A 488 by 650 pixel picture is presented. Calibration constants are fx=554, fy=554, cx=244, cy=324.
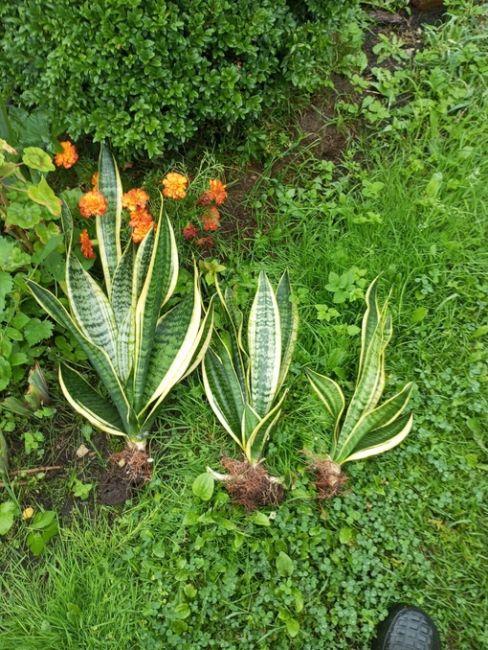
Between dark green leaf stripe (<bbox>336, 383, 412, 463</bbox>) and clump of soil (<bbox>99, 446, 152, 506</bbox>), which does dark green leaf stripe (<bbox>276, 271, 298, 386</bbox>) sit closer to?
dark green leaf stripe (<bbox>336, 383, 412, 463</bbox>)

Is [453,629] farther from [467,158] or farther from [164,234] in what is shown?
[467,158]

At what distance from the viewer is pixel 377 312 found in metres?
2.12

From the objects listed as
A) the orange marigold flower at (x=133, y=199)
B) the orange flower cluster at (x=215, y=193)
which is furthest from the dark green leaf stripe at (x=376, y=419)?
the orange marigold flower at (x=133, y=199)

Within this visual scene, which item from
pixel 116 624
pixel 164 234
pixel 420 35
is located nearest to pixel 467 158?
pixel 420 35

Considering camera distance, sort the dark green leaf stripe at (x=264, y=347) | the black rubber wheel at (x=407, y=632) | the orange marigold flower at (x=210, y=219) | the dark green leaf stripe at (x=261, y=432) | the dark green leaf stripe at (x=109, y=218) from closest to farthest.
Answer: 1. the black rubber wheel at (x=407, y=632)
2. the dark green leaf stripe at (x=261, y=432)
3. the dark green leaf stripe at (x=264, y=347)
4. the dark green leaf stripe at (x=109, y=218)
5. the orange marigold flower at (x=210, y=219)

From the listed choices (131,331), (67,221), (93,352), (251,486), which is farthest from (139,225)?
(251,486)

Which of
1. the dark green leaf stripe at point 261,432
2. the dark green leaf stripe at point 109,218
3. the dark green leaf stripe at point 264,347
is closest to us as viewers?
the dark green leaf stripe at point 261,432

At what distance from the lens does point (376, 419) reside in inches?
77.8

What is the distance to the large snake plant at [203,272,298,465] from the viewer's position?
1.98 m

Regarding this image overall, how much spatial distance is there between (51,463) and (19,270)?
2.47ft

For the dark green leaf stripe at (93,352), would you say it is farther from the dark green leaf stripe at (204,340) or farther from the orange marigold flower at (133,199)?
the orange marigold flower at (133,199)

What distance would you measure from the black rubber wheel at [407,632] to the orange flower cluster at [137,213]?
1566mm

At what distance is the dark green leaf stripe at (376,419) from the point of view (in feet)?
6.41

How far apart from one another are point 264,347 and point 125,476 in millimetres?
702
